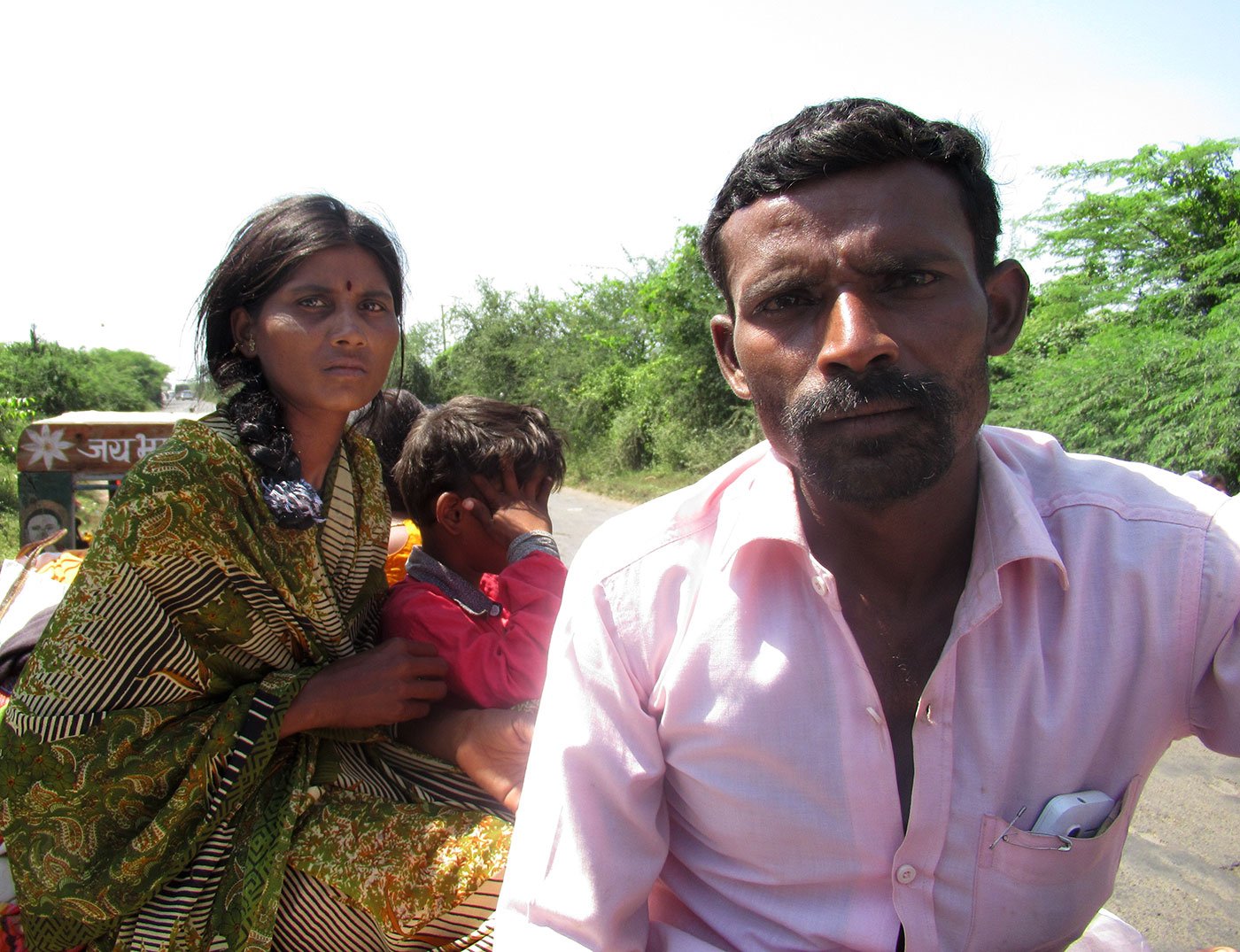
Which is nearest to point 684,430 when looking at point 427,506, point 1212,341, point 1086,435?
point 1086,435

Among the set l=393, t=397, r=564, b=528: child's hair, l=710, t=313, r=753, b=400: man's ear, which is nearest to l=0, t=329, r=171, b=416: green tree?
l=393, t=397, r=564, b=528: child's hair

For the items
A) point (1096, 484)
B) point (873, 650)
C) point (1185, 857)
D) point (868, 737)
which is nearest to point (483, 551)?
point (873, 650)

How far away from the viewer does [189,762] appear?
170cm

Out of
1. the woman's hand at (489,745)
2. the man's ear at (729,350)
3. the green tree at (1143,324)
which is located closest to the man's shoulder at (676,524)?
the man's ear at (729,350)

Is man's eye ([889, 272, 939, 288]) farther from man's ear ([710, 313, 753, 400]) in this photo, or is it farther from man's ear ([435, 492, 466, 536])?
man's ear ([435, 492, 466, 536])

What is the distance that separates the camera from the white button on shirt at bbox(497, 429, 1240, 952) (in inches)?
49.3

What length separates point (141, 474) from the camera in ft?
5.55

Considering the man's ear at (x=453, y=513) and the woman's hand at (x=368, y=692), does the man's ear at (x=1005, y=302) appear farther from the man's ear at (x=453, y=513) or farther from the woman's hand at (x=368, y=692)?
the man's ear at (x=453, y=513)

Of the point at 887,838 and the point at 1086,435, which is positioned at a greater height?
the point at 887,838

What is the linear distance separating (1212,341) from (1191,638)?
23.7 ft

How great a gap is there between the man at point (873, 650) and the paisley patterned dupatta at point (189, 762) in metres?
0.51

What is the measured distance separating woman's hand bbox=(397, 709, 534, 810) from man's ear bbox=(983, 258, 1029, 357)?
1.15 meters

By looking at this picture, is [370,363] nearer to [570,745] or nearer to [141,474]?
[141,474]

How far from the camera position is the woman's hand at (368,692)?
5.88 ft
